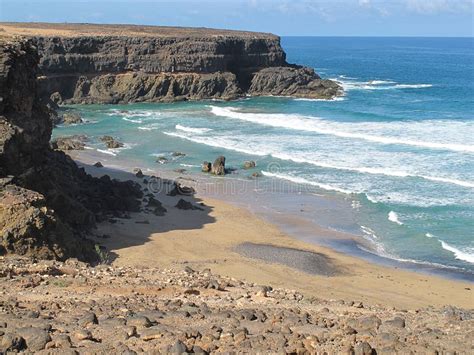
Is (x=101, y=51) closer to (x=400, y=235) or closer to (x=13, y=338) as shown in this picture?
(x=400, y=235)

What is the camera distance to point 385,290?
18969 mm

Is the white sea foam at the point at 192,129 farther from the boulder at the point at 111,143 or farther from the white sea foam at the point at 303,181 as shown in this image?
the white sea foam at the point at 303,181

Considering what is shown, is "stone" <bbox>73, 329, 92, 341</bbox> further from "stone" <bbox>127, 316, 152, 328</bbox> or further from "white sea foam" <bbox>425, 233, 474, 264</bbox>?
"white sea foam" <bbox>425, 233, 474, 264</bbox>

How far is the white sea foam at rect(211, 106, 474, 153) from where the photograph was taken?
40.2 m

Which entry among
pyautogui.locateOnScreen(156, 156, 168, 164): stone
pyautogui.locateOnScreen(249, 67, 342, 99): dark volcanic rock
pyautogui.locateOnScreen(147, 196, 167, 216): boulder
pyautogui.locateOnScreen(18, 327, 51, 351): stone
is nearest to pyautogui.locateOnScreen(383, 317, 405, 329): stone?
pyautogui.locateOnScreen(18, 327, 51, 351): stone

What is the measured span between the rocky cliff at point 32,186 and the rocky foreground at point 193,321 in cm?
340

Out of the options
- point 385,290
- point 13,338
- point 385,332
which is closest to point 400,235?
point 385,290

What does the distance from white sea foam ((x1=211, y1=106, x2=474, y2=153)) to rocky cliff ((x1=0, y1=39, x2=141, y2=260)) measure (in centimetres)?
2242

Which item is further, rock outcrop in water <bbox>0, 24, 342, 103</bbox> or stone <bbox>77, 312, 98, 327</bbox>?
rock outcrop in water <bbox>0, 24, 342, 103</bbox>

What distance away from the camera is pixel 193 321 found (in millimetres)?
9789

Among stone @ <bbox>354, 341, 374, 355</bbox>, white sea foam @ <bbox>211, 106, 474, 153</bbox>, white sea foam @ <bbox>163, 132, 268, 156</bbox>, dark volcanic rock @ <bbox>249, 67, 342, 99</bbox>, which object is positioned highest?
dark volcanic rock @ <bbox>249, 67, 342, 99</bbox>

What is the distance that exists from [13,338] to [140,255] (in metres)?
11.7

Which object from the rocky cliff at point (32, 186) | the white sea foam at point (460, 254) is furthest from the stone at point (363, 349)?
the white sea foam at point (460, 254)

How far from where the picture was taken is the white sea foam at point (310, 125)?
40.2m
